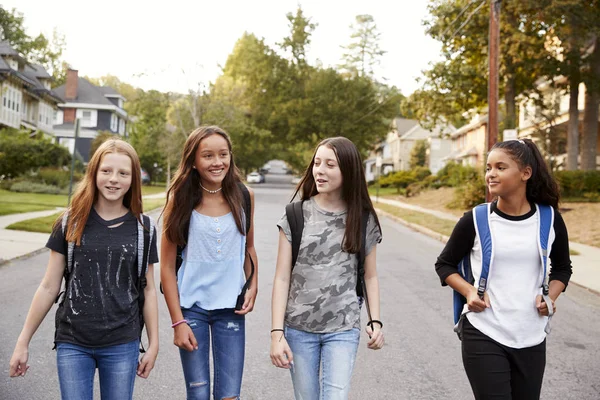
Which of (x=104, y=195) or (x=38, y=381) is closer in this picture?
(x=104, y=195)

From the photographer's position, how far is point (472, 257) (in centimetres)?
332

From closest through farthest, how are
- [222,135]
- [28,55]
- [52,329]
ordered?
[222,135] → [52,329] → [28,55]

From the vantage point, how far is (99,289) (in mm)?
3047

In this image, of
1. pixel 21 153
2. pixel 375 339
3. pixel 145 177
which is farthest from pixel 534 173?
pixel 145 177

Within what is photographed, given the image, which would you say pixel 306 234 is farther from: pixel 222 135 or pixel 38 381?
pixel 38 381

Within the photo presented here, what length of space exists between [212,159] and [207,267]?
54cm

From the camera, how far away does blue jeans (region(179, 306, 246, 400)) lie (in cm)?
332

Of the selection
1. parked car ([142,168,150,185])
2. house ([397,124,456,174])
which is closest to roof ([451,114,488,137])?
house ([397,124,456,174])

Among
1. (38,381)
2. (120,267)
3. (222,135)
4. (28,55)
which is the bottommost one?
(38,381)

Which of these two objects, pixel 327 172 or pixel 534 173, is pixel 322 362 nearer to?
pixel 327 172

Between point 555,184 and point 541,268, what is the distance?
1.43 feet

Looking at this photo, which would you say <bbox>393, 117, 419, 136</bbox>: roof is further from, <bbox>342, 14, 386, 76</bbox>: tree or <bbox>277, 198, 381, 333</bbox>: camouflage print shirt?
<bbox>277, 198, 381, 333</bbox>: camouflage print shirt

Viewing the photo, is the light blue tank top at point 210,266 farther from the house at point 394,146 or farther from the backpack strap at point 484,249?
the house at point 394,146

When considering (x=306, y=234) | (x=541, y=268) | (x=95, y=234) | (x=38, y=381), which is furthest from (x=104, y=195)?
(x=38, y=381)
